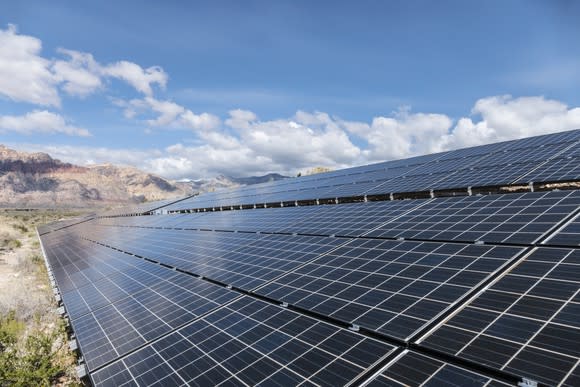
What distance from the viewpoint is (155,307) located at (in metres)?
12.9

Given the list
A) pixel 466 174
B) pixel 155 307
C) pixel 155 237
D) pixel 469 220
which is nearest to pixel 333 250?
pixel 469 220

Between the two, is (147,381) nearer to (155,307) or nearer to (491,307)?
(155,307)

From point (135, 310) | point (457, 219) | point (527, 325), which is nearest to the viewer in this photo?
point (527, 325)

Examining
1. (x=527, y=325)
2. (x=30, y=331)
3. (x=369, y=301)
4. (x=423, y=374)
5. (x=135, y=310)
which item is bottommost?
(x=30, y=331)

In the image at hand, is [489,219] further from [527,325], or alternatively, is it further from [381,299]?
[527,325]

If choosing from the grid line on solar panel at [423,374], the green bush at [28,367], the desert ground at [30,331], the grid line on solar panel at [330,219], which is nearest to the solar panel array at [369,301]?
the grid line on solar panel at [423,374]

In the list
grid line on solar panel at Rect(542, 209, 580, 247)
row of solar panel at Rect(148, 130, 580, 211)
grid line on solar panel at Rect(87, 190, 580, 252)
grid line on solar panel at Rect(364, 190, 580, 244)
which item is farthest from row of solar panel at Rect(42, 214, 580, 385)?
row of solar panel at Rect(148, 130, 580, 211)

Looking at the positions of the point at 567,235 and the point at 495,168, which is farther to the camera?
the point at 495,168

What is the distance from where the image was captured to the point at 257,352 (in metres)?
8.27

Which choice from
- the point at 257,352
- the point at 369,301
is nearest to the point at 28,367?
the point at 257,352

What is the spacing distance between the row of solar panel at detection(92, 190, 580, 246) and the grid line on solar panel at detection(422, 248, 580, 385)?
2.40 meters

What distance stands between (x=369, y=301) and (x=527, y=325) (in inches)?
140

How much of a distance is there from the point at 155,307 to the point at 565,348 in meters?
11.9

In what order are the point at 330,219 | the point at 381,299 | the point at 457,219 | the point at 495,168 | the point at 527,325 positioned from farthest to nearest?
the point at 495,168 < the point at 330,219 < the point at 457,219 < the point at 381,299 < the point at 527,325
